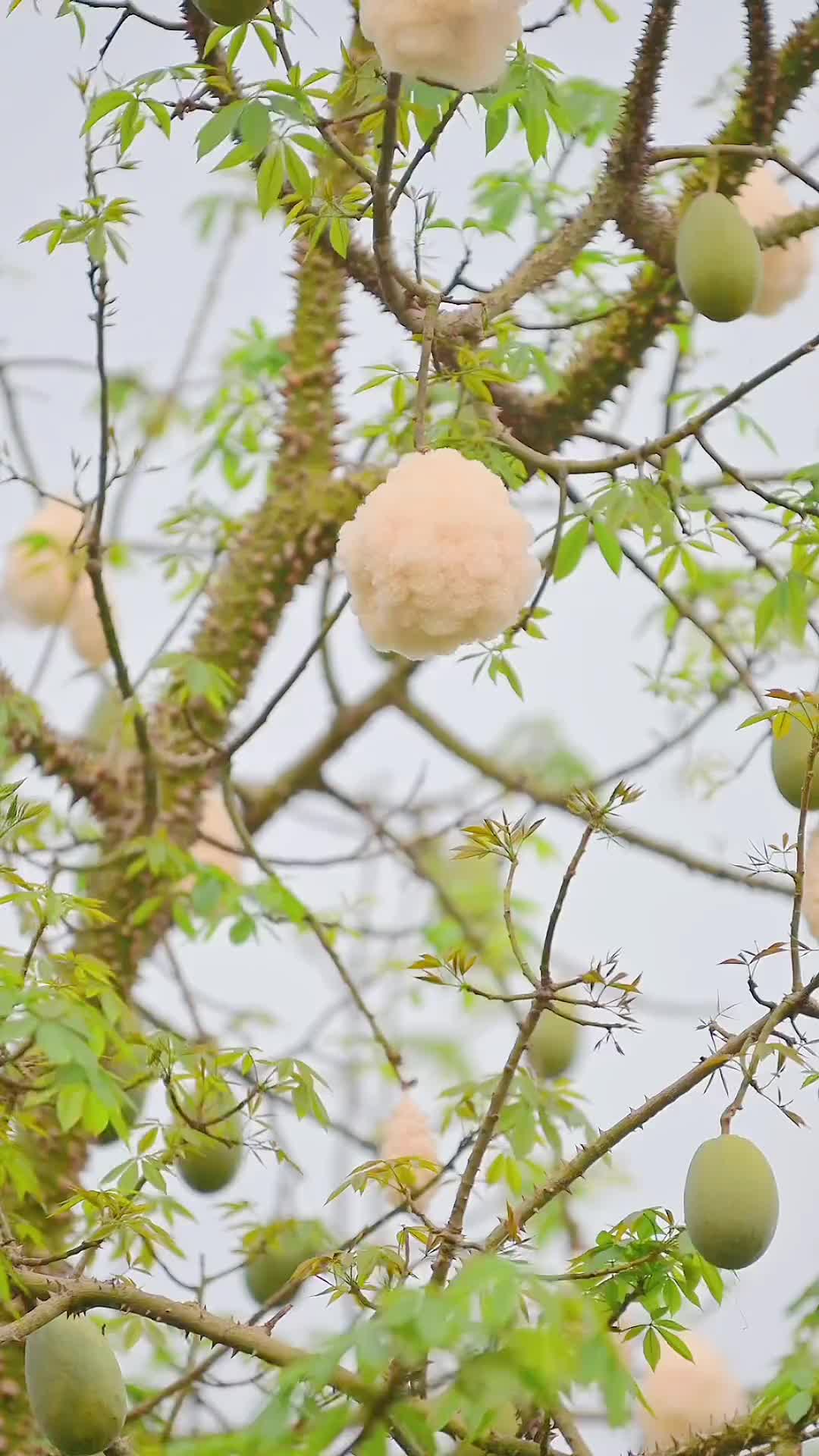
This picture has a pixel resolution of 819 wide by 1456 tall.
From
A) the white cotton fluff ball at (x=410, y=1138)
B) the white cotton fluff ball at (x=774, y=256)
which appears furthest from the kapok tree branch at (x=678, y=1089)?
the white cotton fluff ball at (x=774, y=256)

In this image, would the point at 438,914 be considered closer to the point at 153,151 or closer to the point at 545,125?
the point at 153,151

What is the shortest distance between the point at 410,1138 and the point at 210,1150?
0.14 meters

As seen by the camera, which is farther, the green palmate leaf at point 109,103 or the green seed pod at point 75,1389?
the green palmate leaf at point 109,103

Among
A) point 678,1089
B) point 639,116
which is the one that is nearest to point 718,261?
point 639,116

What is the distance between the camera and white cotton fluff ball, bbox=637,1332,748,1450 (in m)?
1.04

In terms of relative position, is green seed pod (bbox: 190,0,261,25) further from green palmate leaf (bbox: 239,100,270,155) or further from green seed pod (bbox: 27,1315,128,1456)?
green seed pod (bbox: 27,1315,128,1456)

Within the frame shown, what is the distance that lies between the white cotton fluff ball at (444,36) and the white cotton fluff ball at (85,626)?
88 cm

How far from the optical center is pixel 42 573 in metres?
1.53

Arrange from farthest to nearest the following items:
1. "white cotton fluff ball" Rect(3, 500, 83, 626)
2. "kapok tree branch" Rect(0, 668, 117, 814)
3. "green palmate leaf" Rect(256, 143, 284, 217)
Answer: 1. "white cotton fluff ball" Rect(3, 500, 83, 626)
2. "kapok tree branch" Rect(0, 668, 117, 814)
3. "green palmate leaf" Rect(256, 143, 284, 217)

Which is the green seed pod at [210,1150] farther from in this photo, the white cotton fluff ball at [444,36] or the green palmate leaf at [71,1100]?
the white cotton fluff ball at [444,36]

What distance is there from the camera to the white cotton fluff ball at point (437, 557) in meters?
0.72

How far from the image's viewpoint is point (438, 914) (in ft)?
6.52

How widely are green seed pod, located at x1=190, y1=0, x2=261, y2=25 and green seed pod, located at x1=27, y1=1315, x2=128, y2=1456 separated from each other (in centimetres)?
60

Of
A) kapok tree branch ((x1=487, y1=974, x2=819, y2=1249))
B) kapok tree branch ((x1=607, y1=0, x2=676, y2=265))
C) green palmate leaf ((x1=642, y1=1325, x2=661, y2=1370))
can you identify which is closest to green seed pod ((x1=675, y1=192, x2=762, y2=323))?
kapok tree branch ((x1=607, y1=0, x2=676, y2=265))
